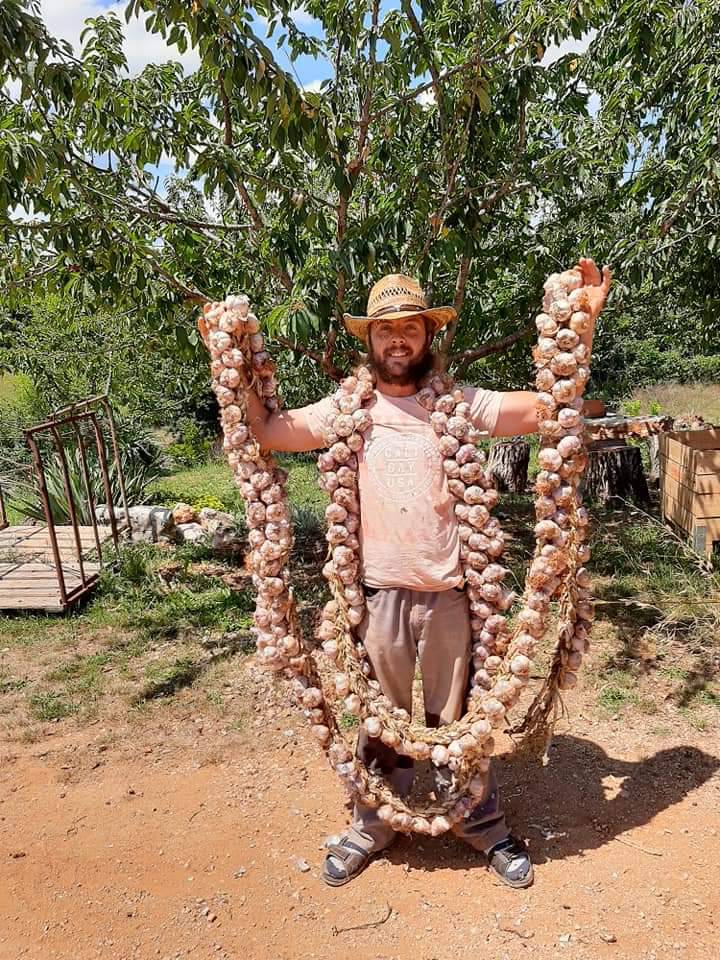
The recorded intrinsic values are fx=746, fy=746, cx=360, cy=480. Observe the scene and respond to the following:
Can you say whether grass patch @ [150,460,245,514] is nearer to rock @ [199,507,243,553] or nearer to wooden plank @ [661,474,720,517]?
rock @ [199,507,243,553]

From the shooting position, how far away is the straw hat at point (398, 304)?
2506 millimetres

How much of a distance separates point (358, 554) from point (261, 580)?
1.20 ft

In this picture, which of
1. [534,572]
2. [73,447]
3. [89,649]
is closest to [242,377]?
[534,572]

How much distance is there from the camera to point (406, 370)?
2594 mm

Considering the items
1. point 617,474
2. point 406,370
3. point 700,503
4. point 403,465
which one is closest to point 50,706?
point 403,465

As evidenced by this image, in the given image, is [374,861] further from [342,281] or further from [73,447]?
[73,447]

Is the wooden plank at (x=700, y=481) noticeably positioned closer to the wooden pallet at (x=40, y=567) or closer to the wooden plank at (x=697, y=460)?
the wooden plank at (x=697, y=460)

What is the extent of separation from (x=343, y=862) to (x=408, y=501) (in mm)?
1386

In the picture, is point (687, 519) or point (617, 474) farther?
point (617, 474)

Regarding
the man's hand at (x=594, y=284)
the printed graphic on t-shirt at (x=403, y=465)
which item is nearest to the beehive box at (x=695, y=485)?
the man's hand at (x=594, y=284)

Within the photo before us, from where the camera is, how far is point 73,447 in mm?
8938

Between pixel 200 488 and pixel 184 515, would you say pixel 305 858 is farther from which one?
pixel 200 488

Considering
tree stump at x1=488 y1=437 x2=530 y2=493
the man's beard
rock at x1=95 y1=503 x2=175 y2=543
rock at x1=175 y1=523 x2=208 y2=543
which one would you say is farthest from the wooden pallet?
tree stump at x1=488 y1=437 x2=530 y2=493

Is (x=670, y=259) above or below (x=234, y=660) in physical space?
above
